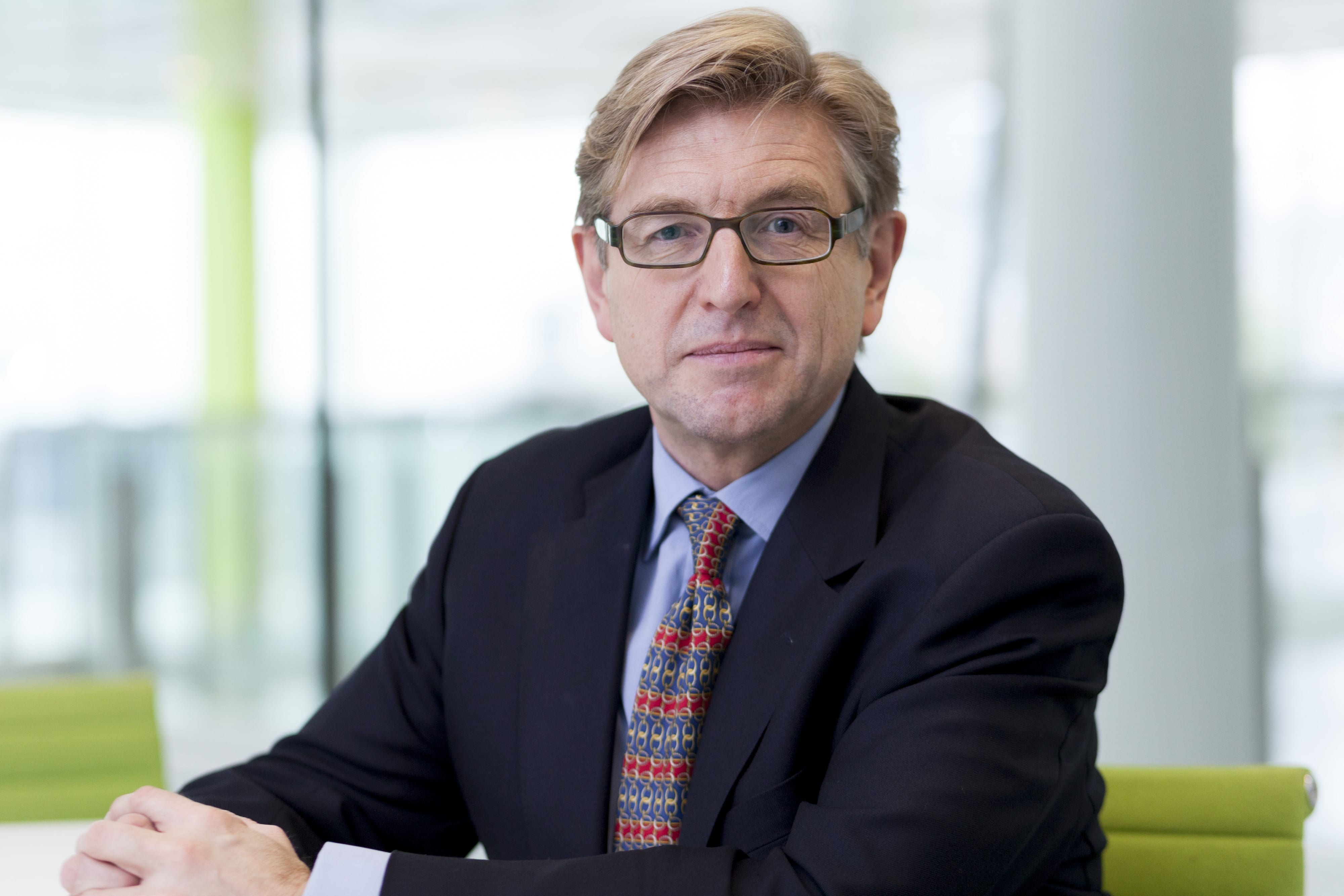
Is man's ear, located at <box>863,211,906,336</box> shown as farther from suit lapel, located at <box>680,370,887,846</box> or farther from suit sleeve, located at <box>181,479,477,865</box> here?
suit sleeve, located at <box>181,479,477,865</box>

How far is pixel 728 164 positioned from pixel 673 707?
64cm

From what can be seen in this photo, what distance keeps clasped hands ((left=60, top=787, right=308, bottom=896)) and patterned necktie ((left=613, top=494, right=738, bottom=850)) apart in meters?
0.38

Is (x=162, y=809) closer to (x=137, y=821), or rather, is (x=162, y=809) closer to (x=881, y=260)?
(x=137, y=821)

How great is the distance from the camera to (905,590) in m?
1.36

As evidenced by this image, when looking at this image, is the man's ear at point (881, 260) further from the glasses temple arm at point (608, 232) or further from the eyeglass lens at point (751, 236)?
the glasses temple arm at point (608, 232)

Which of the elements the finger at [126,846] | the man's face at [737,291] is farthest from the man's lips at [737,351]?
the finger at [126,846]

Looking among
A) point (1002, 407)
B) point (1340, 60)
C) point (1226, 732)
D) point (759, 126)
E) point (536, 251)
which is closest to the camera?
point (759, 126)

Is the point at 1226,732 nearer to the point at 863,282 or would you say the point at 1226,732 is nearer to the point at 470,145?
the point at 863,282

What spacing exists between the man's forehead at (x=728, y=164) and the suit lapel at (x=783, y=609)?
1.09 feet

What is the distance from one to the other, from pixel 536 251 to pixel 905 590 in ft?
10.7

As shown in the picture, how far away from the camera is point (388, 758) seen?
5.58 ft

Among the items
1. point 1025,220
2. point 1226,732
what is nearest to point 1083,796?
point 1226,732

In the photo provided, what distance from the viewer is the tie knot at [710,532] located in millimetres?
1525

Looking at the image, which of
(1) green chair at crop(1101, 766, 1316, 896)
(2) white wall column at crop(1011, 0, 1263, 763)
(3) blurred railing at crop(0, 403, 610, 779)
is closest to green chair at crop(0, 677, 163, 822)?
(1) green chair at crop(1101, 766, 1316, 896)
